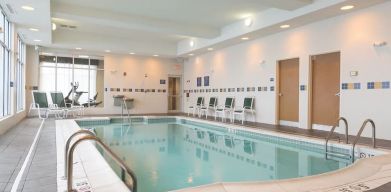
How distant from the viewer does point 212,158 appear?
462 cm

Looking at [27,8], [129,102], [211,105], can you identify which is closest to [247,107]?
[211,105]

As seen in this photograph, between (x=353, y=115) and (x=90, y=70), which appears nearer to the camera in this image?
(x=353, y=115)

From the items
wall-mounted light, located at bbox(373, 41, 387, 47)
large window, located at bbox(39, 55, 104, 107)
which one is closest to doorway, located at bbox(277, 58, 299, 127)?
wall-mounted light, located at bbox(373, 41, 387, 47)

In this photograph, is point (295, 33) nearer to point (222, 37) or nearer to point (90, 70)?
point (222, 37)

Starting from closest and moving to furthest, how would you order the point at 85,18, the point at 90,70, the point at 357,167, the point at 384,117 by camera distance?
the point at 357,167
the point at 384,117
the point at 85,18
the point at 90,70

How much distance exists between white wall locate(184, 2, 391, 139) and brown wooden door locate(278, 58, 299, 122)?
21 centimetres

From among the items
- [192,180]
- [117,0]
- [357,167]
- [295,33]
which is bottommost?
[192,180]

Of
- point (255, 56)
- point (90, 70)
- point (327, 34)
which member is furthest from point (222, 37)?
point (90, 70)

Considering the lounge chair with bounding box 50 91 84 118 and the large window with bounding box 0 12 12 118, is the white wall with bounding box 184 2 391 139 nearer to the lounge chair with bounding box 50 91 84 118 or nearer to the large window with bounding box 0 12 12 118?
the lounge chair with bounding box 50 91 84 118

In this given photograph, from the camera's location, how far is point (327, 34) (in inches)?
249

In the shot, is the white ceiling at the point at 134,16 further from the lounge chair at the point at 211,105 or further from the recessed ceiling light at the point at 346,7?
the lounge chair at the point at 211,105

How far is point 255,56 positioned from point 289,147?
3.81m

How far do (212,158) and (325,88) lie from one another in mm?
3648

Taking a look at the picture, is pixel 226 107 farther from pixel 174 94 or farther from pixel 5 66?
pixel 5 66
